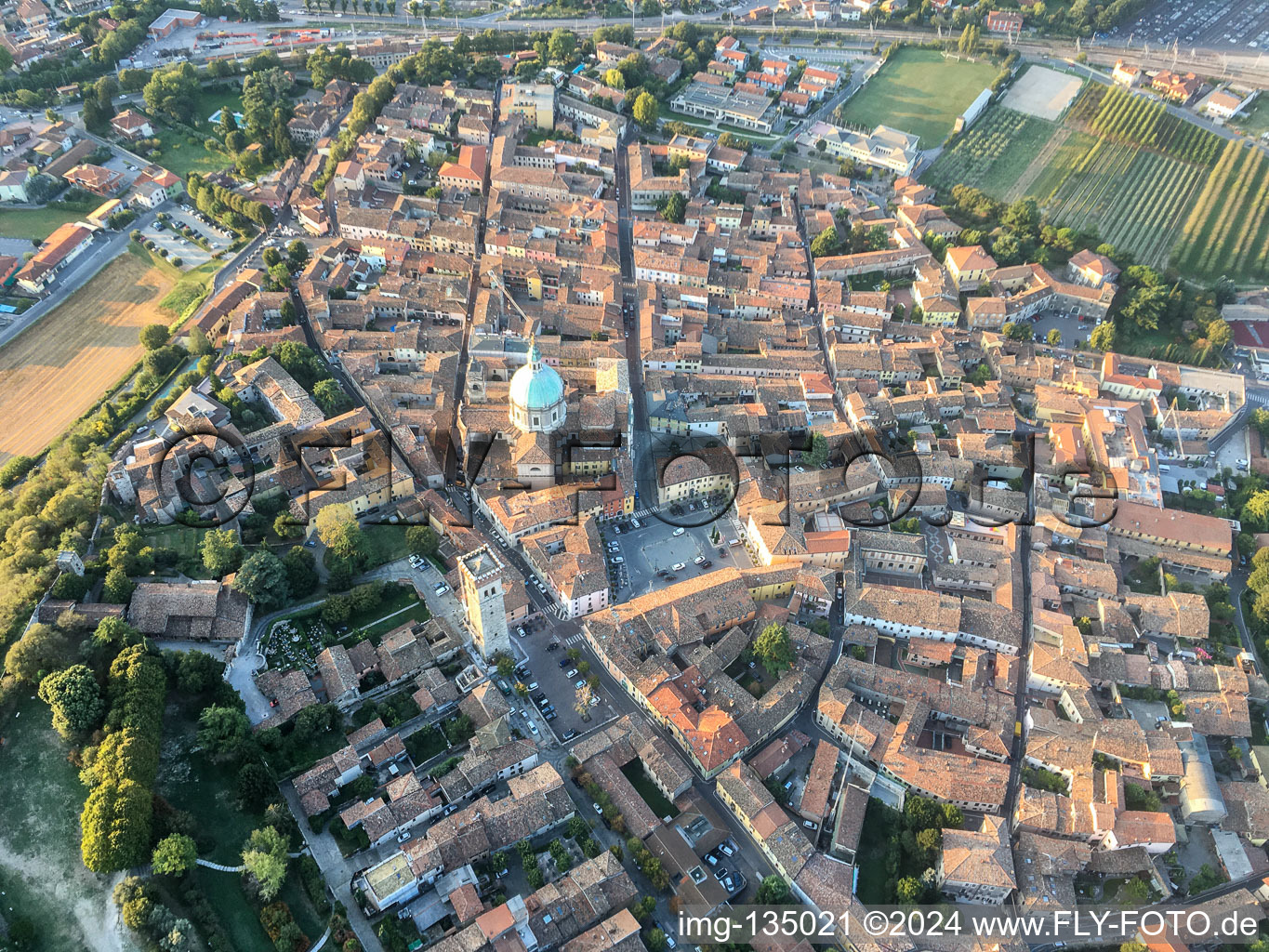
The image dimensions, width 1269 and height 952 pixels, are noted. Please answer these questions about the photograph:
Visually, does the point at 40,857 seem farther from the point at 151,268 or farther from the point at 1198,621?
the point at 1198,621

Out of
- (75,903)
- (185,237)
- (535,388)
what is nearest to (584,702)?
(535,388)

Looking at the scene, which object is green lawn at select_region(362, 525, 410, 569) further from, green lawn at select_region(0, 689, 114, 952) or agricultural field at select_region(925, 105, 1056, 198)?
agricultural field at select_region(925, 105, 1056, 198)

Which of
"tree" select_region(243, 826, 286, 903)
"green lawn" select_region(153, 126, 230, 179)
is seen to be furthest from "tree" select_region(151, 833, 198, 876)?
"green lawn" select_region(153, 126, 230, 179)

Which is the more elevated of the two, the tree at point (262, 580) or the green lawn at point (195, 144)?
the green lawn at point (195, 144)

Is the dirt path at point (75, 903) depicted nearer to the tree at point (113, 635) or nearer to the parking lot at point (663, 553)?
the tree at point (113, 635)

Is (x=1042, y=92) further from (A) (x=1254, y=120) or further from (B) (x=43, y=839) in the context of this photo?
(B) (x=43, y=839)

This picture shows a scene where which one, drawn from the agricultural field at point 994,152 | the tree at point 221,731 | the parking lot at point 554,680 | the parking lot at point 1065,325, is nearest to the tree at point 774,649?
the parking lot at point 554,680
